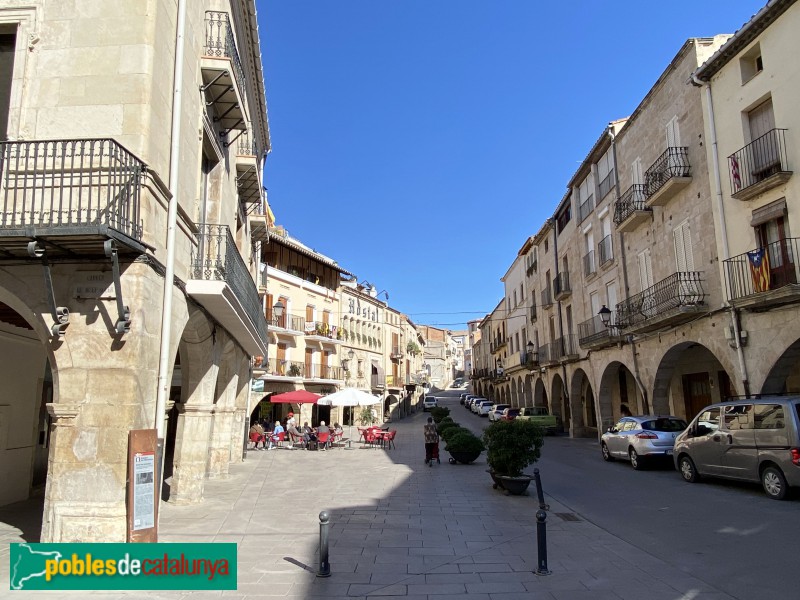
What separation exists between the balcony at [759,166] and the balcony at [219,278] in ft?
39.7

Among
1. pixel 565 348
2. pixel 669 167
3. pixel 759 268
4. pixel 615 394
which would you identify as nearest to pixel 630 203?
pixel 669 167

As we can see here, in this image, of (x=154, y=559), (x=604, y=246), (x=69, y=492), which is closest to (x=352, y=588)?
(x=154, y=559)

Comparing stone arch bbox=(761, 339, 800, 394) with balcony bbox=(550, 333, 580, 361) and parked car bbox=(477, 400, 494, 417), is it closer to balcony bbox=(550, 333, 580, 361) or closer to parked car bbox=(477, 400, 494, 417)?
balcony bbox=(550, 333, 580, 361)

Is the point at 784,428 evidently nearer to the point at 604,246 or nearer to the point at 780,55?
the point at 780,55

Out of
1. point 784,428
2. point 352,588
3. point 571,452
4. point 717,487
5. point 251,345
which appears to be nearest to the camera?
point 352,588

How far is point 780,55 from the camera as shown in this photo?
13.5 meters

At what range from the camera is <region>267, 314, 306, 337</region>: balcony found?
33.8 m

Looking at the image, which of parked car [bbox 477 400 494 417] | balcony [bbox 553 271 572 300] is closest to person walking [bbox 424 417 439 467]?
balcony [bbox 553 271 572 300]

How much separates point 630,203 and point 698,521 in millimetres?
13855

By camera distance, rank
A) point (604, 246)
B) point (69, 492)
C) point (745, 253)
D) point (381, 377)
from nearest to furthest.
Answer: point (69, 492), point (745, 253), point (604, 246), point (381, 377)

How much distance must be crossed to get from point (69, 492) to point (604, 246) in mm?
21843

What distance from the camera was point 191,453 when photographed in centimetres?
1143

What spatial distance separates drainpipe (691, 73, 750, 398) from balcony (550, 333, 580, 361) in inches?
521

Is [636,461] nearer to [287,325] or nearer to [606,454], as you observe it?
[606,454]
